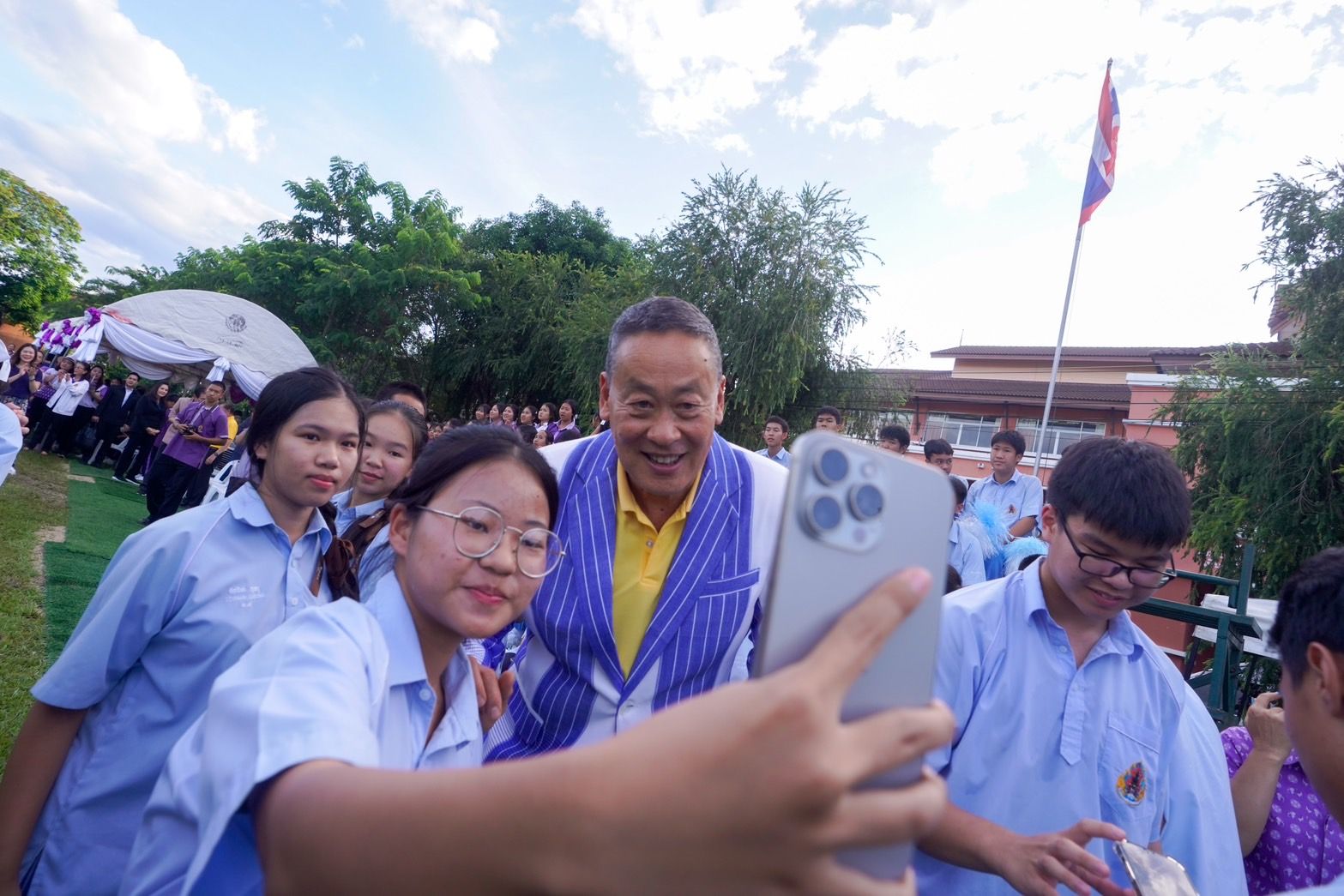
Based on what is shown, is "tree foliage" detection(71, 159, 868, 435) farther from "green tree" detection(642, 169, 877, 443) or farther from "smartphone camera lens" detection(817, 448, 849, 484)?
"smartphone camera lens" detection(817, 448, 849, 484)

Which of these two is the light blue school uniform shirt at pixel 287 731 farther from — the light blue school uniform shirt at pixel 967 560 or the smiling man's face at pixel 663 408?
the light blue school uniform shirt at pixel 967 560

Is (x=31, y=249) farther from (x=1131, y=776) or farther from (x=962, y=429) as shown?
(x=1131, y=776)

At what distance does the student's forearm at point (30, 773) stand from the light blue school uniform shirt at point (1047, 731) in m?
1.98

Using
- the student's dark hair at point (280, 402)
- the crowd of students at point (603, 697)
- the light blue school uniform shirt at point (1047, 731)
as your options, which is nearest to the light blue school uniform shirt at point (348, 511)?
the crowd of students at point (603, 697)

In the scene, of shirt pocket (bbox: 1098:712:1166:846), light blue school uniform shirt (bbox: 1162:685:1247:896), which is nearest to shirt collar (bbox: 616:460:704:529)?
shirt pocket (bbox: 1098:712:1166:846)

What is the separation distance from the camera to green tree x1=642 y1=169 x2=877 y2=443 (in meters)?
16.1

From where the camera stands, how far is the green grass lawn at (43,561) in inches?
181

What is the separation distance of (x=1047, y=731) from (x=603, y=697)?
1068 millimetres

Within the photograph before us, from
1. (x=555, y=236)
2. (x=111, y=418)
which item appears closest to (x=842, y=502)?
(x=111, y=418)

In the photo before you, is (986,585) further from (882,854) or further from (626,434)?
(882,854)

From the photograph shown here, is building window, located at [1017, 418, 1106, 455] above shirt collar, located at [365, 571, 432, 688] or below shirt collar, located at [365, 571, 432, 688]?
above

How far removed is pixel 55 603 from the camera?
233 inches

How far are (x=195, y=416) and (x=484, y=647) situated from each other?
9569 millimetres

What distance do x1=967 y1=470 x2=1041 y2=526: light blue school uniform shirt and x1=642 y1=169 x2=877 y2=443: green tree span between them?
8.30m
